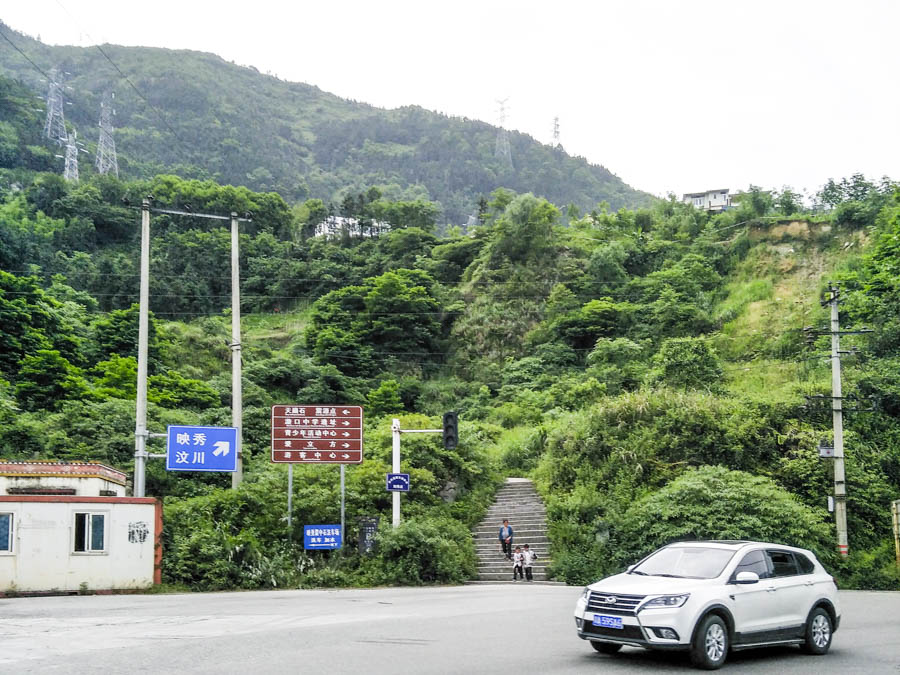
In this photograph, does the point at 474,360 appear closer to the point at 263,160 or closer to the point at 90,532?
the point at 90,532

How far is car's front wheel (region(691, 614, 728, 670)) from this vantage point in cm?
987

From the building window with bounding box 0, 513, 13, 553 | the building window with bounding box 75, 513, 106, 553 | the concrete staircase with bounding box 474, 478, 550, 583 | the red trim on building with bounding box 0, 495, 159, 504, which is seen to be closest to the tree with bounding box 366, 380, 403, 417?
the concrete staircase with bounding box 474, 478, 550, 583

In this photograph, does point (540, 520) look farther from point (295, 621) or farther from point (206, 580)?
point (295, 621)

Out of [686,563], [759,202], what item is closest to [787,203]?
[759,202]

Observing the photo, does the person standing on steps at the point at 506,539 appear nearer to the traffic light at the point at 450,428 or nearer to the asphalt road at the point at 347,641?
the traffic light at the point at 450,428

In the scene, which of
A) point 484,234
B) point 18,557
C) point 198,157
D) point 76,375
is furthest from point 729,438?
point 198,157

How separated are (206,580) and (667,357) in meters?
26.2

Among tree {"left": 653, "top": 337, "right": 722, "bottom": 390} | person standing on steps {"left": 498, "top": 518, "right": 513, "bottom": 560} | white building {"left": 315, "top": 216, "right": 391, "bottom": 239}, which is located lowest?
person standing on steps {"left": 498, "top": 518, "right": 513, "bottom": 560}

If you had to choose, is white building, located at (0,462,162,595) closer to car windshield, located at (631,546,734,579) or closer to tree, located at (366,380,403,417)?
car windshield, located at (631,546,734,579)

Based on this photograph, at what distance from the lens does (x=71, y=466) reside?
22.8 m

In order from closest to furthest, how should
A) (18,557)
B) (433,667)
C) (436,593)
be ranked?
(433,667), (18,557), (436,593)

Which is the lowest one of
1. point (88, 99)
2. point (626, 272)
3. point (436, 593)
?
point (436, 593)

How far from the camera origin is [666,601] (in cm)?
997

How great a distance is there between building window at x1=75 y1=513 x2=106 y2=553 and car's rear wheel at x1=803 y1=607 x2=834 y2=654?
1652cm
